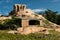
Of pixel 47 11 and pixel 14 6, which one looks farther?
pixel 47 11

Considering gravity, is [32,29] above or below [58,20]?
above

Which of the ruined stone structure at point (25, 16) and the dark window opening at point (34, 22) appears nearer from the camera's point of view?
the ruined stone structure at point (25, 16)

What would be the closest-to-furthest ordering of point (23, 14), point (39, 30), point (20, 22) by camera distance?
1. point (39, 30)
2. point (20, 22)
3. point (23, 14)

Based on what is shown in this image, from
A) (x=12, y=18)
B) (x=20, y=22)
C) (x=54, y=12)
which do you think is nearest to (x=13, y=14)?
(x=12, y=18)

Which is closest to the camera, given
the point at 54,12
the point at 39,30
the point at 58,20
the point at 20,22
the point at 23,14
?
the point at 39,30

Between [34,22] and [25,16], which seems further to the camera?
[25,16]

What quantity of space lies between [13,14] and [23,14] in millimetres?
4355

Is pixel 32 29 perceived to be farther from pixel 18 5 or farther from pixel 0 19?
pixel 18 5

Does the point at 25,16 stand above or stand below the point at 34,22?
above

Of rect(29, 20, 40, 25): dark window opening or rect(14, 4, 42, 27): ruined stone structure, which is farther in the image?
rect(29, 20, 40, 25): dark window opening

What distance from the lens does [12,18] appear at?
6400cm

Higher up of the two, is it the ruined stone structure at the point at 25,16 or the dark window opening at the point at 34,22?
the ruined stone structure at the point at 25,16

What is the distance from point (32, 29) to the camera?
51.2 metres

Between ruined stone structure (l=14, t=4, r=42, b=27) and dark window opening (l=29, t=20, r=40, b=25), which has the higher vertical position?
ruined stone structure (l=14, t=4, r=42, b=27)
